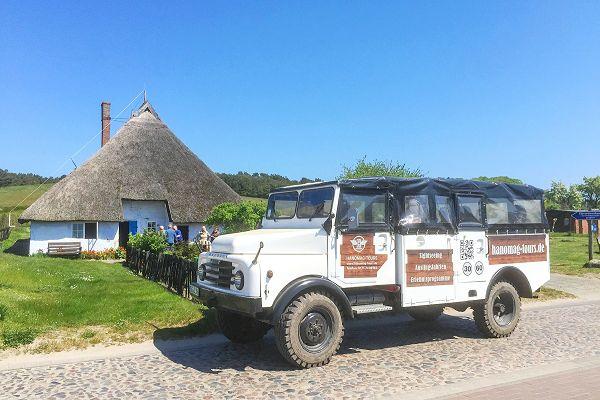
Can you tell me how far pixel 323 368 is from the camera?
23.2ft

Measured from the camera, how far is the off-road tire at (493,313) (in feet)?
29.7

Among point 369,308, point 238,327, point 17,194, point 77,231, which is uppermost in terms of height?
point 17,194

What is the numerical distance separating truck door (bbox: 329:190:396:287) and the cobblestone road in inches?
52.7

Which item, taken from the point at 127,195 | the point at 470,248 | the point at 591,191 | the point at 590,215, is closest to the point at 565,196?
the point at 591,191

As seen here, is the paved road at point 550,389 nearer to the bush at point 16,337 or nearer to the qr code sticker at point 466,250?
the qr code sticker at point 466,250

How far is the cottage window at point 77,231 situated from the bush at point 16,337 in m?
19.8

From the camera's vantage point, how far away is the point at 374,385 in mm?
6332

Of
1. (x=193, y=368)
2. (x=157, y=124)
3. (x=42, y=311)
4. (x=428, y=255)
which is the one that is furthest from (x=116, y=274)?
(x=157, y=124)

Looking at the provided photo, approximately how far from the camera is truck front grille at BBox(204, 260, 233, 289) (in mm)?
7203

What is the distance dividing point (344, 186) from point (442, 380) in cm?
329

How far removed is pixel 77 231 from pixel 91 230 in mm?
745

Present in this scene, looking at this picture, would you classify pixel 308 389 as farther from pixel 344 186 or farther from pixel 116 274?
pixel 116 274

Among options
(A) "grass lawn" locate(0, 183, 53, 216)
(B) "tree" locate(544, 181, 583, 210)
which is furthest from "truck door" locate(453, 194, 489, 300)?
(B) "tree" locate(544, 181, 583, 210)

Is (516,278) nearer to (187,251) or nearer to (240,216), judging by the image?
(240,216)
